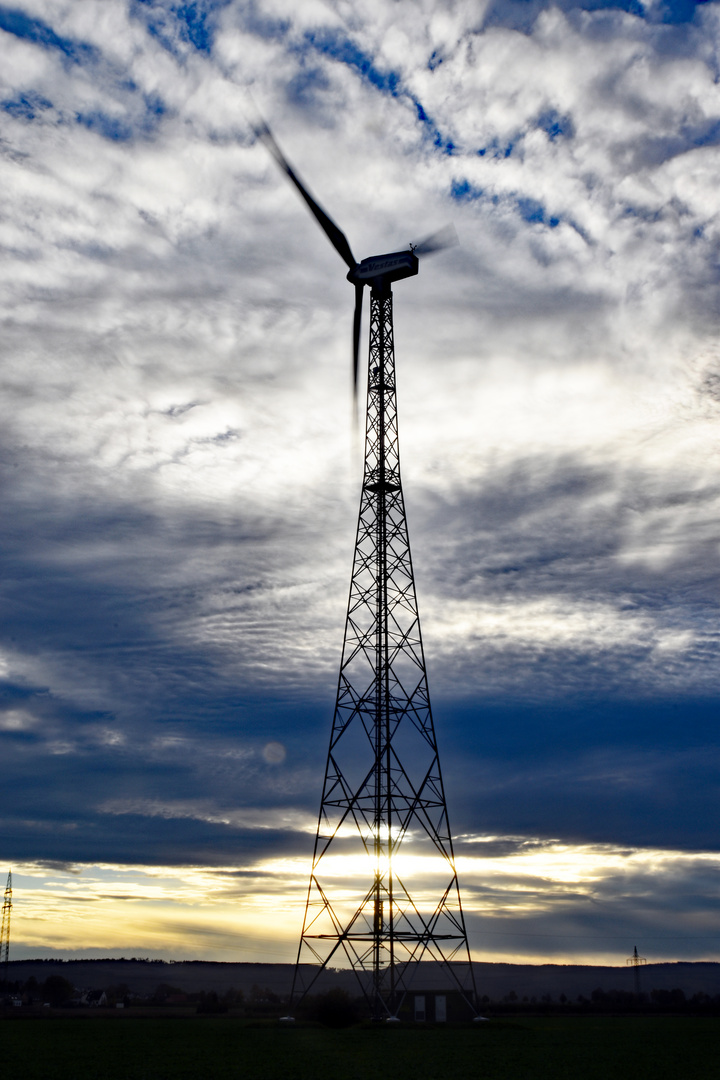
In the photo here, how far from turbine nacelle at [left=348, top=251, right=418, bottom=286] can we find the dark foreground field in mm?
57030

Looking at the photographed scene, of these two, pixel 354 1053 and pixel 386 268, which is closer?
pixel 354 1053

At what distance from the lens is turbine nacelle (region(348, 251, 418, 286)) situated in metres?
80.5

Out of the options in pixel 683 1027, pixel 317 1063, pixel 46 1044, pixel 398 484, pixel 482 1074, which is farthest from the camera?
pixel 683 1027

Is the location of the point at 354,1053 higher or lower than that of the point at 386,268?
lower

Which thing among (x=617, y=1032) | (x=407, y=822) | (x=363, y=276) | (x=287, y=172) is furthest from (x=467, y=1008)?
(x=287, y=172)

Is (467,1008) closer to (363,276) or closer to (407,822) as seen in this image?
(407,822)

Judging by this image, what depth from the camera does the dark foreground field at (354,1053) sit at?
48.4 m

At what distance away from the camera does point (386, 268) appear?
81.1m

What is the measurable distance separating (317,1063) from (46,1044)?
28054 mm

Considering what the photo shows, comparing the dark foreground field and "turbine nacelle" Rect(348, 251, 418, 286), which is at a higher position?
"turbine nacelle" Rect(348, 251, 418, 286)

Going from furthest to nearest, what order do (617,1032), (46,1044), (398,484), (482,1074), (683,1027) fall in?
(683,1027)
(617,1032)
(398,484)
(46,1044)
(482,1074)

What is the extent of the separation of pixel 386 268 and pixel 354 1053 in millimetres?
57520

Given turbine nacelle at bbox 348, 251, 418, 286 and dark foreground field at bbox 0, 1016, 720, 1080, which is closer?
dark foreground field at bbox 0, 1016, 720, 1080

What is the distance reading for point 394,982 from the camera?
230ft
